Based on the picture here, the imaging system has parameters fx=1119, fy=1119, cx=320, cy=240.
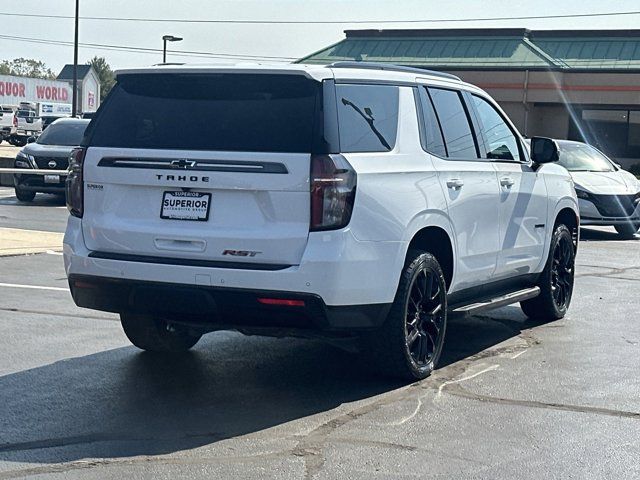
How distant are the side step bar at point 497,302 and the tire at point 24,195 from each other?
14024 millimetres

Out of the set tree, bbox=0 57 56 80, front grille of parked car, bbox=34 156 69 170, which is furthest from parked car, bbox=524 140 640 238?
tree, bbox=0 57 56 80

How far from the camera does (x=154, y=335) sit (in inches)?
299

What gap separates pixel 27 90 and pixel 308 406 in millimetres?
84523

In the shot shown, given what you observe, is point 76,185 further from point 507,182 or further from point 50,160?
point 50,160

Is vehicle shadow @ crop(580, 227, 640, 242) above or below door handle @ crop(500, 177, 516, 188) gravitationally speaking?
below

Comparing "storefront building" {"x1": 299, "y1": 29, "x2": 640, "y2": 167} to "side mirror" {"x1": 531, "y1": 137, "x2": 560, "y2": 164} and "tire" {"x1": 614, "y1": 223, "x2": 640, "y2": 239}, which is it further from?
"side mirror" {"x1": 531, "y1": 137, "x2": 560, "y2": 164}

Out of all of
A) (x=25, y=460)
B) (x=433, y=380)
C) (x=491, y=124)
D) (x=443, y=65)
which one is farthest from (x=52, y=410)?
(x=443, y=65)

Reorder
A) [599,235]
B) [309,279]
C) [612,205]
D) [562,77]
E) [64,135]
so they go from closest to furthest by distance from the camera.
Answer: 1. [309,279]
2. [612,205]
3. [599,235]
4. [64,135]
5. [562,77]

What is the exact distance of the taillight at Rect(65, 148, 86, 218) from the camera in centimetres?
680

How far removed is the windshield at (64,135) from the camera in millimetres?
21969

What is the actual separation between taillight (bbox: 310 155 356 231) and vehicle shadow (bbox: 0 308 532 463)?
42.6 inches

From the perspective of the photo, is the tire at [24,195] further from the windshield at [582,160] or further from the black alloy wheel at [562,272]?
the black alloy wheel at [562,272]

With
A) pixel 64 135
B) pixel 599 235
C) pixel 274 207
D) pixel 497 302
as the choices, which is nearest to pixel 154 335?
pixel 274 207

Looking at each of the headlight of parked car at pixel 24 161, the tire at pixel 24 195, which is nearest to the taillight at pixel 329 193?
the tire at pixel 24 195
